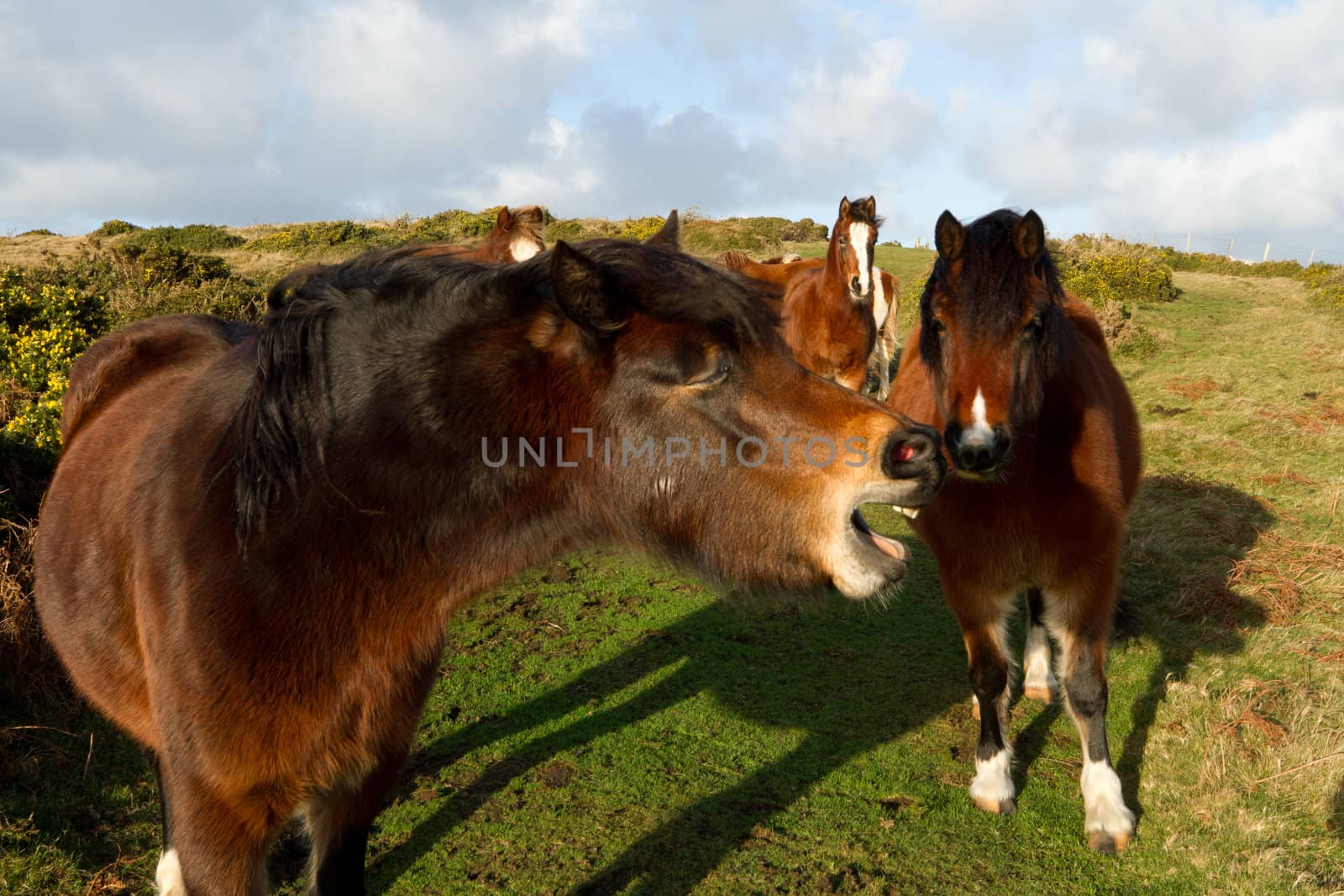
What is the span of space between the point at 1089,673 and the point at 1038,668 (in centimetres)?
135

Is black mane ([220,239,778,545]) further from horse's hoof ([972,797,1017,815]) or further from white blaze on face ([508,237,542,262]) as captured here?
A: white blaze on face ([508,237,542,262])

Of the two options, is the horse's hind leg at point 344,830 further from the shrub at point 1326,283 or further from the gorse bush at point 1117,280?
the shrub at point 1326,283

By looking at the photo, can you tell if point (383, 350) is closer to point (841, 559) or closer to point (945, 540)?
point (841, 559)

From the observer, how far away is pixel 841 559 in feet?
6.33

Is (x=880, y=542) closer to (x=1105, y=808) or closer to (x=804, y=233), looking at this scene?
(x=1105, y=808)

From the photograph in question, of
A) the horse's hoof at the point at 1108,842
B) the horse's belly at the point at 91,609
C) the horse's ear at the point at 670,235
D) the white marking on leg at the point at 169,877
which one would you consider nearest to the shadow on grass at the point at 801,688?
the horse's hoof at the point at 1108,842

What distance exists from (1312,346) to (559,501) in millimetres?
14901

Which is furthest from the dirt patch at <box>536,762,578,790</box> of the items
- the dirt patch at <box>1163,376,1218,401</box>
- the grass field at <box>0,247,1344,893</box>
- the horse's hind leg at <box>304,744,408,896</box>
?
the dirt patch at <box>1163,376,1218,401</box>

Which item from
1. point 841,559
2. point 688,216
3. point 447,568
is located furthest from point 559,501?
point 688,216

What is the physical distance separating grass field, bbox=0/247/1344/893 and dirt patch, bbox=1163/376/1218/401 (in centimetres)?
516

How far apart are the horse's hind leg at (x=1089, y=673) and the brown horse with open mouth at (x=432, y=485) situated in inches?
98.1

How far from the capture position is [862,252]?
29.3ft

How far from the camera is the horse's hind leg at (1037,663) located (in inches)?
204

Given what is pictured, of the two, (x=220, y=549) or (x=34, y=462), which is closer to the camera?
(x=220, y=549)
